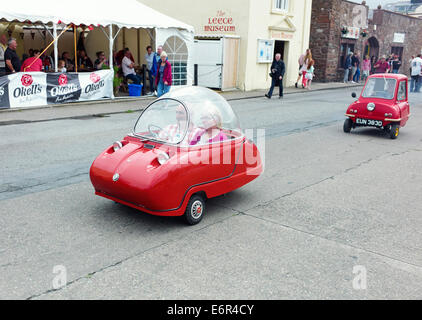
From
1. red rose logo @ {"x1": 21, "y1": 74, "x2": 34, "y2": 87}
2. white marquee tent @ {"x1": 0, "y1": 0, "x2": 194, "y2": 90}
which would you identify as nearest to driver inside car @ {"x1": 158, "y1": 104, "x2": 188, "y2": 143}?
red rose logo @ {"x1": 21, "y1": 74, "x2": 34, "y2": 87}

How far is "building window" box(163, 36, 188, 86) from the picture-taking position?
1833cm

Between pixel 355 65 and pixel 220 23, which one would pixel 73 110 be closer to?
pixel 220 23

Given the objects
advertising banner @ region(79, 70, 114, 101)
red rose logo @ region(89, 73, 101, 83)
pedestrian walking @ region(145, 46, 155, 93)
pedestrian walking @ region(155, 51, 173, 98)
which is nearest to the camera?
pedestrian walking @ region(155, 51, 173, 98)

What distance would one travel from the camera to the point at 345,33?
28203 millimetres

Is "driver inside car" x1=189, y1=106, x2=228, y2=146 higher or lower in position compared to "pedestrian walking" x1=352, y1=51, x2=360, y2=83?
lower

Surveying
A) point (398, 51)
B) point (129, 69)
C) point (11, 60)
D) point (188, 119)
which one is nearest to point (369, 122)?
point (188, 119)

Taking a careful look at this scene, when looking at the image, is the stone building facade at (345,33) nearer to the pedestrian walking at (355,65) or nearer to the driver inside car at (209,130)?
the pedestrian walking at (355,65)

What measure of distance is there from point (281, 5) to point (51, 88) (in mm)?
14095

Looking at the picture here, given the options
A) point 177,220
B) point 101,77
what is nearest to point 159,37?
point 101,77

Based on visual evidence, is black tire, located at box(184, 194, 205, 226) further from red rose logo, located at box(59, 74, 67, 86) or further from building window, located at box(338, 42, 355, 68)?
building window, located at box(338, 42, 355, 68)

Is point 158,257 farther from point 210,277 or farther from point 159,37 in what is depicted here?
point 159,37

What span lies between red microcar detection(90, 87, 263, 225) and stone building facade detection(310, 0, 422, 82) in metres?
23.3

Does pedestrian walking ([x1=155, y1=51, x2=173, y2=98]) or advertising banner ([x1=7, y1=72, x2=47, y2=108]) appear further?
pedestrian walking ([x1=155, y1=51, x2=173, y2=98])

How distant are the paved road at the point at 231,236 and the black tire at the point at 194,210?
3.8 inches
